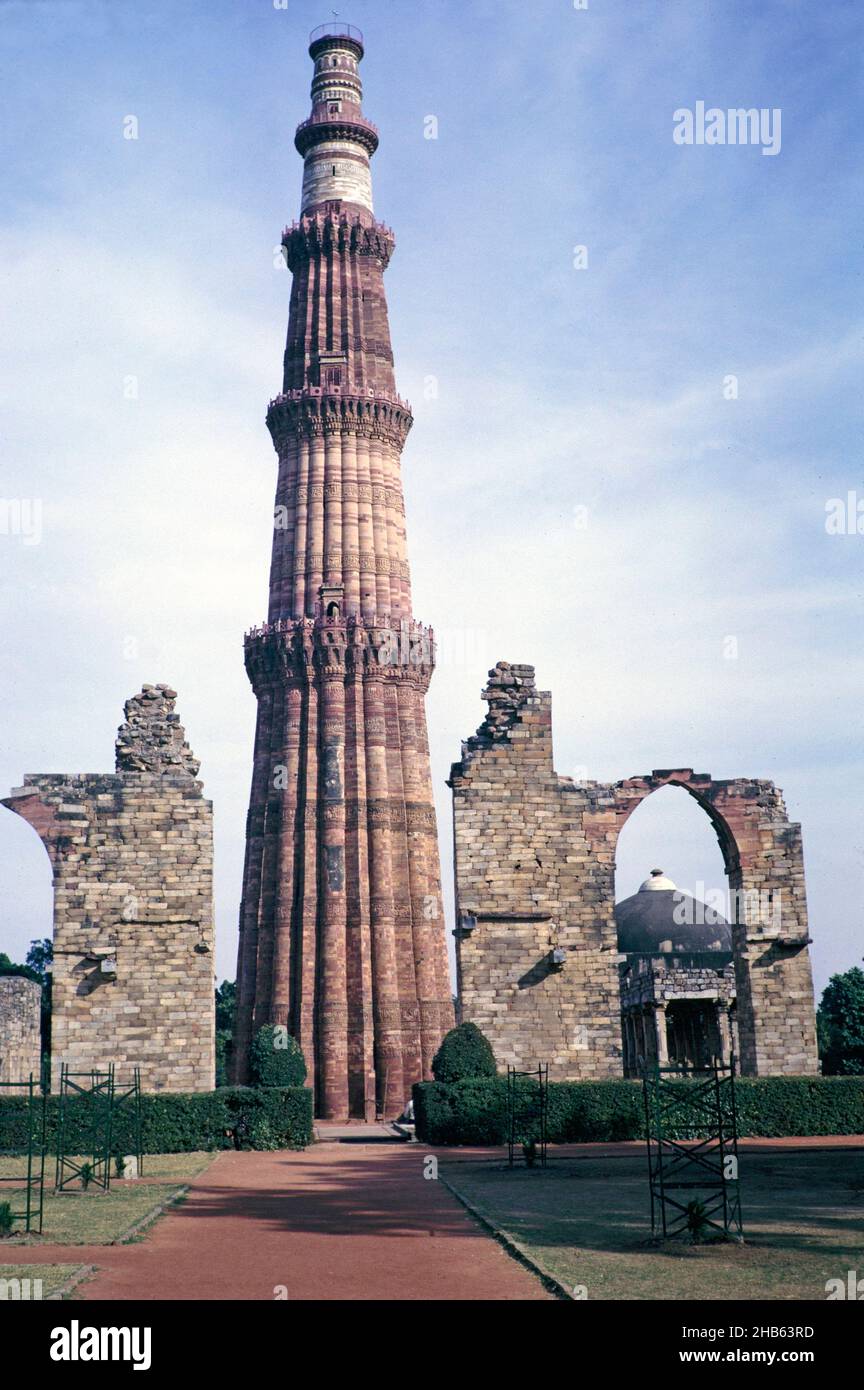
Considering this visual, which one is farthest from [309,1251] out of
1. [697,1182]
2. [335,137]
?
[335,137]

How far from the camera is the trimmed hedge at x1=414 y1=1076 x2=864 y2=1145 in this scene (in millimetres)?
27047

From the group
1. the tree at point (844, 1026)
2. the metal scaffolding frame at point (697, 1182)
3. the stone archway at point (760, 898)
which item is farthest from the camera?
the tree at point (844, 1026)

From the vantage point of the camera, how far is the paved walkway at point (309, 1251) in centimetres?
1249

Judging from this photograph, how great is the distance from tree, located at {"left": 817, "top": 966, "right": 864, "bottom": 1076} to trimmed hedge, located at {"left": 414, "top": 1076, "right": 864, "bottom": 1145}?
19.4 m

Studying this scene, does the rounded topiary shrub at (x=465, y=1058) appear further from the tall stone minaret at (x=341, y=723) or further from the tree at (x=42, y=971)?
the tree at (x=42, y=971)

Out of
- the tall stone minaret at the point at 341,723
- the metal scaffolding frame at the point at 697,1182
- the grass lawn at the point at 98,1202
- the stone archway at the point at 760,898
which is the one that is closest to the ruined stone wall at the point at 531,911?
the stone archway at the point at 760,898

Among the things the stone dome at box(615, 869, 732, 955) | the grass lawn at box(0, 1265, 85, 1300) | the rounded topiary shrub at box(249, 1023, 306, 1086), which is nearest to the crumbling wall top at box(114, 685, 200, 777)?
the rounded topiary shrub at box(249, 1023, 306, 1086)

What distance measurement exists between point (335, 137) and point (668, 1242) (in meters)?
47.8

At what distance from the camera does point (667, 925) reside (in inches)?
2522

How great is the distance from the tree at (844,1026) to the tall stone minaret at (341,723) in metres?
15.2

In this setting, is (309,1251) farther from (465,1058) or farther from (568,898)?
(568,898)

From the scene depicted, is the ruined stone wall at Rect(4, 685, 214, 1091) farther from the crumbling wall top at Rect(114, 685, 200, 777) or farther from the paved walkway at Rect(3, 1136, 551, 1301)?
the paved walkway at Rect(3, 1136, 551, 1301)
